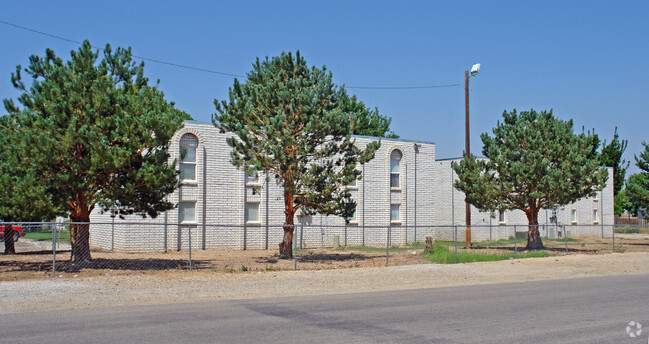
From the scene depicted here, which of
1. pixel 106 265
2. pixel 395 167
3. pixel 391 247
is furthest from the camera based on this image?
pixel 395 167

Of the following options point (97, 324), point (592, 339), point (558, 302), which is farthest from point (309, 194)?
point (592, 339)

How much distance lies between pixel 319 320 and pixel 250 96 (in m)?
13.3

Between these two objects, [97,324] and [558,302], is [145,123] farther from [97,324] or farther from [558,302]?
[558,302]

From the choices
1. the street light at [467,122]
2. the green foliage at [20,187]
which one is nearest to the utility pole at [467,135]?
the street light at [467,122]

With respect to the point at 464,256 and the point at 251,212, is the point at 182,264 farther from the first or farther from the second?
the point at 464,256

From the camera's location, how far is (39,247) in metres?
31.0

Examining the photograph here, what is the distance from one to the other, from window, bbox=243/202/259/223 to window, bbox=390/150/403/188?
9343 millimetres

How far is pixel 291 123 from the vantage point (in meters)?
22.3

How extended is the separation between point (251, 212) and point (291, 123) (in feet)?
34.7

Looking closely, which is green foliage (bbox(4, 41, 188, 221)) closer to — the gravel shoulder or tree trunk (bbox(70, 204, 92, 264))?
tree trunk (bbox(70, 204, 92, 264))

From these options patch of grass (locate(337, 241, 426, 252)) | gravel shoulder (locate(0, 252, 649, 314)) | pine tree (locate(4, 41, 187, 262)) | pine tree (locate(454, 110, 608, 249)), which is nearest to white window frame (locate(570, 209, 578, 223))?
patch of grass (locate(337, 241, 426, 252))

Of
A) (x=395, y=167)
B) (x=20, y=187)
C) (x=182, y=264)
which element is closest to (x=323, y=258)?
(x=182, y=264)

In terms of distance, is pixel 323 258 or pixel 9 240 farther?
pixel 9 240

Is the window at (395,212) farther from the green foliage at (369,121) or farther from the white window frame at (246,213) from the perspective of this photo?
the green foliage at (369,121)
